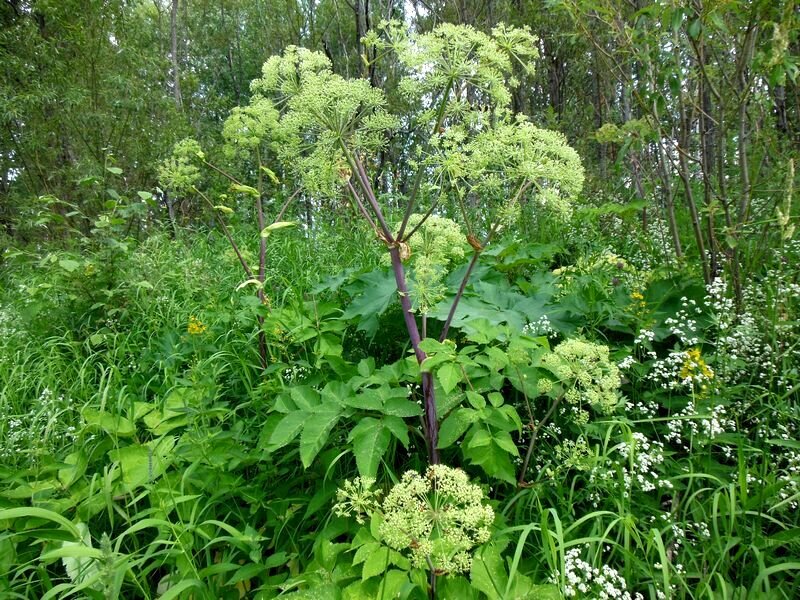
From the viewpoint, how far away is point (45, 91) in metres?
5.97

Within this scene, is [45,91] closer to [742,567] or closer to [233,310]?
[233,310]

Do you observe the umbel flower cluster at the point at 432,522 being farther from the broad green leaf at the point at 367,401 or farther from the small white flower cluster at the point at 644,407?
the small white flower cluster at the point at 644,407

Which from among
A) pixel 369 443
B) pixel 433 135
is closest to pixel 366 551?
pixel 369 443

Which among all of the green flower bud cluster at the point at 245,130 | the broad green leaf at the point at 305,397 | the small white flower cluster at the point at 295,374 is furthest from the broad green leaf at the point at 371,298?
the green flower bud cluster at the point at 245,130

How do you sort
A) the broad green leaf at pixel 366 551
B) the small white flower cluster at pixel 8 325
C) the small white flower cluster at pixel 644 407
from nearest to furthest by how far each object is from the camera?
the broad green leaf at pixel 366 551, the small white flower cluster at pixel 644 407, the small white flower cluster at pixel 8 325

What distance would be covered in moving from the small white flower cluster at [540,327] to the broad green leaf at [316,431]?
1.05 metres

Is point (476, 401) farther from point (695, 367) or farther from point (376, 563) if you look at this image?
point (695, 367)

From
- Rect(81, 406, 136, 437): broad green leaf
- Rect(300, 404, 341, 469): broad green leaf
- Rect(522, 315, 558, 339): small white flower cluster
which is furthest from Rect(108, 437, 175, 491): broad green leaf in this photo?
Rect(522, 315, 558, 339): small white flower cluster

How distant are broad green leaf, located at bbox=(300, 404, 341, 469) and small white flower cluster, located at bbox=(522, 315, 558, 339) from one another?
105 cm

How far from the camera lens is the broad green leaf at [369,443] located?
1396 millimetres

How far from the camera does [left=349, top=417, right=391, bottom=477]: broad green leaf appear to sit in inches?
54.9

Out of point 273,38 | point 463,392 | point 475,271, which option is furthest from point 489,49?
point 273,38

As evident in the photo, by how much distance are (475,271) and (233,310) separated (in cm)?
160

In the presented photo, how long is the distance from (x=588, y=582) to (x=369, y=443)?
775 mm
